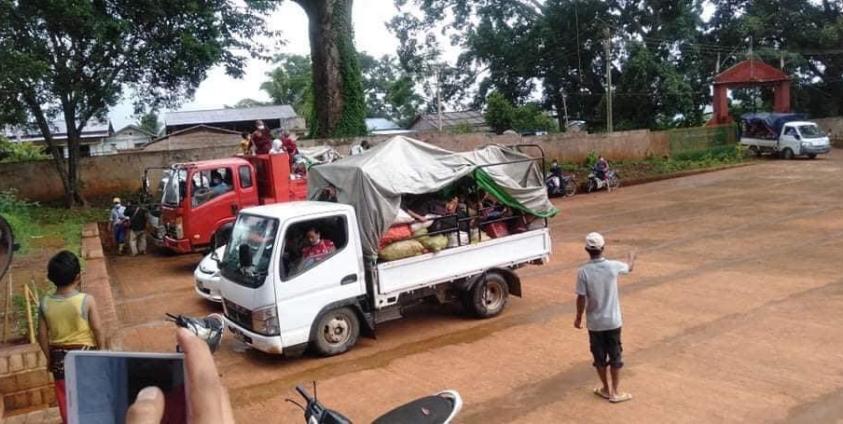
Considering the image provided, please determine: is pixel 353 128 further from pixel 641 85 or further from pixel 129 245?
pixel 641 85

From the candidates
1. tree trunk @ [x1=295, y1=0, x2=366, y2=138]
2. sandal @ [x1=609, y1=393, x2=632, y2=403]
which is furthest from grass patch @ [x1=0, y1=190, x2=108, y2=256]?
tree trunk @ [x1=295, y1=0, x2=366, y2=138]

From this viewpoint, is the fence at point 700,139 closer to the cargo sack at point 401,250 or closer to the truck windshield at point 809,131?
the truck windshield at point 809,131

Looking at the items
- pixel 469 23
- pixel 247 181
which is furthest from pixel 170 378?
pixel 469 23

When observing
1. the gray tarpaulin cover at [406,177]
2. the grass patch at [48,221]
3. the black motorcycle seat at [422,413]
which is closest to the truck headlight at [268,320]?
the gray tarpaulin cover at [406,177]

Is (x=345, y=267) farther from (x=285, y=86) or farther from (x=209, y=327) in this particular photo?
(x=285, y=86)

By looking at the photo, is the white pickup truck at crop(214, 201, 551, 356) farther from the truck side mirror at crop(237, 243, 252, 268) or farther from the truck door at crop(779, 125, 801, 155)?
the truck door at crop(779, 125, 801, 155)

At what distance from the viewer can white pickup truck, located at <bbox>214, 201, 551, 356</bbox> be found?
7043mm

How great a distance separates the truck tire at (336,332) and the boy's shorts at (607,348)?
2957 millimetres

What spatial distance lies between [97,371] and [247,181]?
1201 cm

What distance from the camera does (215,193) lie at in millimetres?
12891

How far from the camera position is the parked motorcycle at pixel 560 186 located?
22.0 metres

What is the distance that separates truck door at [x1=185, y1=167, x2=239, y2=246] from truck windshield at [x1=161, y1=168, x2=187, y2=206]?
31cm

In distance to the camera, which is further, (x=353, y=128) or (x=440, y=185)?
(x=353, y=128)

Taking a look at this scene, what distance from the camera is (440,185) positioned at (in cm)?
842
